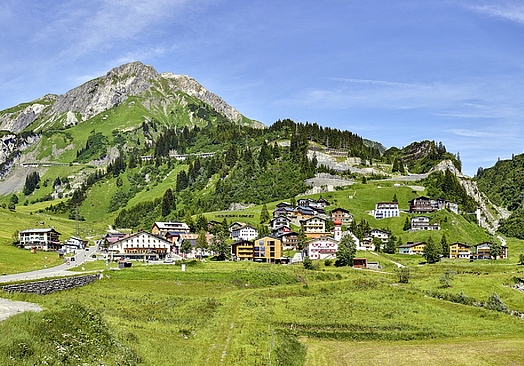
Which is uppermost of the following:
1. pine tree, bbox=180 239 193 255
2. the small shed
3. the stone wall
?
pine tree, bbox=180 239 193 255

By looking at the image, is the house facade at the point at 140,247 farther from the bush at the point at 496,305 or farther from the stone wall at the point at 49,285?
the bush at the point at 496,305

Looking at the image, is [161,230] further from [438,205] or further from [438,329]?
[438,329]

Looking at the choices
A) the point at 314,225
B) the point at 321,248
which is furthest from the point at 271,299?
the point at 314,225

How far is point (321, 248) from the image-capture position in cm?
12550

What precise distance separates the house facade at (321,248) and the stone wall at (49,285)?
62.7 meters

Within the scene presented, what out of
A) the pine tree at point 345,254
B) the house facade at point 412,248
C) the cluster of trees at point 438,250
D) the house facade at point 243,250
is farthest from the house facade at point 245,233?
the cluster of trees at point 438,250

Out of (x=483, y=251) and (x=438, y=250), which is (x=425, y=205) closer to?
(x=483, y=251)

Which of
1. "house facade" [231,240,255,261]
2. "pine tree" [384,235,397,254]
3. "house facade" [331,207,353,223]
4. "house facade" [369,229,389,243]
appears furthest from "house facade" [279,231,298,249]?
"house facade" [331,207,353,223]

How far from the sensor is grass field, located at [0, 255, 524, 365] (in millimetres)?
42094

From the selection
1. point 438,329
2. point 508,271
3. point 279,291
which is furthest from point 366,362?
point 508,271

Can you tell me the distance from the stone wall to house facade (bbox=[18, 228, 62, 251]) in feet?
201

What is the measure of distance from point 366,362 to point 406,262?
3232 inches

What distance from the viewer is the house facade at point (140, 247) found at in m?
132

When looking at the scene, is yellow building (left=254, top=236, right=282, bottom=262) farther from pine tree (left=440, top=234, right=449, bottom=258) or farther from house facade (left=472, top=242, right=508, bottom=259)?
house facade (left=472, top=242, right=508, bottom=259)
